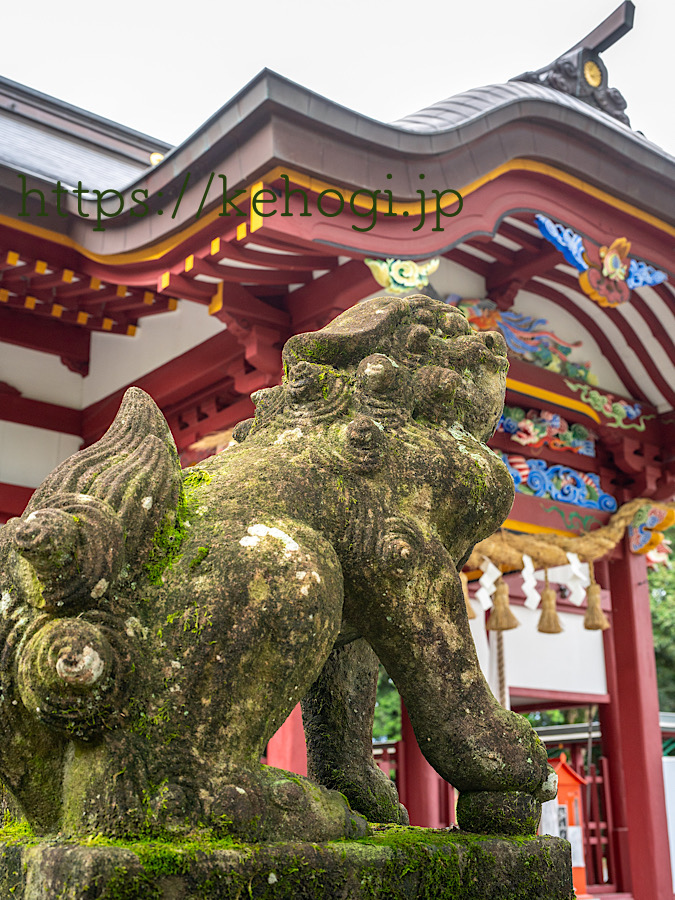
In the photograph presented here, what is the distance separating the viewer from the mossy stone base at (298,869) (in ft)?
3.01

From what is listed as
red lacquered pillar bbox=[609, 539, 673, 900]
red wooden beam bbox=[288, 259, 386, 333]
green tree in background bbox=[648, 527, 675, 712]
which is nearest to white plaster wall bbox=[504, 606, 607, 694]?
red lacquered pillar bbox=[609, 539, 673, 900]

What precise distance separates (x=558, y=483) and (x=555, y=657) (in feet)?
3.92

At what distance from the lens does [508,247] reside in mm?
4465

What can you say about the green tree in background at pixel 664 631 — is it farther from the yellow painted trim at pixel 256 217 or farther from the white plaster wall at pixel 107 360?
the yellow painted trim at pixel 256 217

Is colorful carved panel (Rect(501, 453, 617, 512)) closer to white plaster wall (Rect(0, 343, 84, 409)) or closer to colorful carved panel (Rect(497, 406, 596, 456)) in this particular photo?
colorful carved panel (Rect(497, 406, 596, 456))

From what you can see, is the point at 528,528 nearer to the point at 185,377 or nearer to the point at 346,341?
the point at 185,377

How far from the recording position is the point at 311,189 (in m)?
2.92

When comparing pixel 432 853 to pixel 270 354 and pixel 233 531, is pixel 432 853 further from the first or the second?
pixel 270 354

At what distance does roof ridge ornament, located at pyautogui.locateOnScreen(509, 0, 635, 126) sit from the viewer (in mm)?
4325

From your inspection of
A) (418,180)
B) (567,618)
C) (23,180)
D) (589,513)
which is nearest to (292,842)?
(418,180)

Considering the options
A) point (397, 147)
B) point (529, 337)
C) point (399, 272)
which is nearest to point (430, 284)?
point (399, 272)

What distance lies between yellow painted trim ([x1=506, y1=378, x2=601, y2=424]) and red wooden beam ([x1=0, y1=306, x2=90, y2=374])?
7.55ft

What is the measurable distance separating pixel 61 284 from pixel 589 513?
3253 millimetres

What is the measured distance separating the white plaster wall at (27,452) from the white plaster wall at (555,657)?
2887 mm
